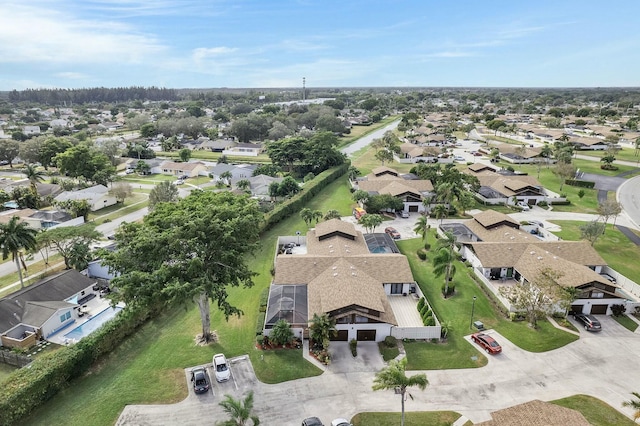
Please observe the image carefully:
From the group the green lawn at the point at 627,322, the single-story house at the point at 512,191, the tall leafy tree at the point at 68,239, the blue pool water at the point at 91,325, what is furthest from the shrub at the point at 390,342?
the single-story house at the point at 512,191

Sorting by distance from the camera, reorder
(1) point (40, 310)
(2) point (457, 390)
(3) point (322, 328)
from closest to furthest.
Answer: (2) point (457, 390) → (3) point (322, 328) → (1) point (40, 310)

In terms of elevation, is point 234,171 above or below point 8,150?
below

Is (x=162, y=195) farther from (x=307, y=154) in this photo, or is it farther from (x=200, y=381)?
(x=200, y=381)

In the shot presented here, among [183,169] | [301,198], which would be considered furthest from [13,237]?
[183,169]

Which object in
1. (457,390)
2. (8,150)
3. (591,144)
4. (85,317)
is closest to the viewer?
(457,390)

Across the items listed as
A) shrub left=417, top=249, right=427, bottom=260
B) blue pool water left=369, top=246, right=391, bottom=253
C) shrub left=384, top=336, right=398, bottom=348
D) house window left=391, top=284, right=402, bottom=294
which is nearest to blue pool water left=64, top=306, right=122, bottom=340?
shrub left=384, top=336, right=398, bottom=348

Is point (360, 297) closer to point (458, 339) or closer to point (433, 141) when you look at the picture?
point (458, 339)
